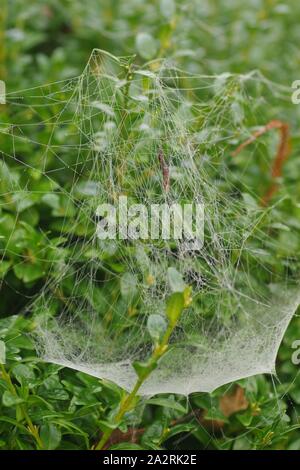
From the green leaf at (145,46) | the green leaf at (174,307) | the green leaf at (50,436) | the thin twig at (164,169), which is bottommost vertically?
the green leaf at (50,436)

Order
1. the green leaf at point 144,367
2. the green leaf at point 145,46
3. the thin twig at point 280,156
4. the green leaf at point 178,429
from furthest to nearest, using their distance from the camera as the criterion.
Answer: the thin twig at point 280,156
the green leaf at point 145,46
the green leaf at point 178,429
the green leaf at point 144,367

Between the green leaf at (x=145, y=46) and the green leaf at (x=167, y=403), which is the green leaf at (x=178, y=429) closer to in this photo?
the green leaf at (x=167, y=403)

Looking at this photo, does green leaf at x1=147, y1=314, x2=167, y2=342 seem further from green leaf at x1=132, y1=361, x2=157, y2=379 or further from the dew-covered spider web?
the dew-covered spider web

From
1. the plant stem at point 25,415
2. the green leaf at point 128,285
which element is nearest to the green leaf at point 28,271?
the green leaf at point 128,285

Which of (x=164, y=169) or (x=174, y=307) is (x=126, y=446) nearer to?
(x=174, y=307)

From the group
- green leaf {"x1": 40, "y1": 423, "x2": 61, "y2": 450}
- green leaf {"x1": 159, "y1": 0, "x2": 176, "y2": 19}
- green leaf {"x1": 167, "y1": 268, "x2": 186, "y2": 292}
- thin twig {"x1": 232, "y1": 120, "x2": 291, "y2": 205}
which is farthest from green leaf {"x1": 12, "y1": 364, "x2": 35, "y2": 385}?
green leaf {"x1": 159, "y1": 0, "x2": 176, "y2": 19}

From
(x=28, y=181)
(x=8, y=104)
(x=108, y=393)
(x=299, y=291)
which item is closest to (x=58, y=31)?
(x=8, y=104)
